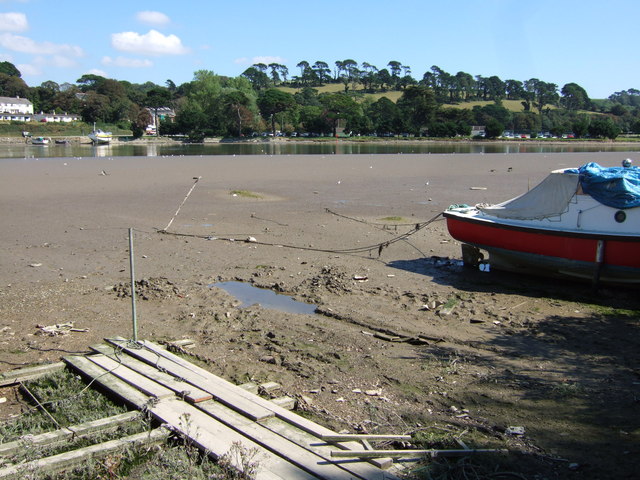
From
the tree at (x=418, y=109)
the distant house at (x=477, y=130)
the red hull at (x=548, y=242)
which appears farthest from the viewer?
the distant house at (x=477, y=130)

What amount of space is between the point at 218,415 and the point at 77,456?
4.48 ft

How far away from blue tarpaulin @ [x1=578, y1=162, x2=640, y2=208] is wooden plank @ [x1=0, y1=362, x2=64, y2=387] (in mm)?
10271

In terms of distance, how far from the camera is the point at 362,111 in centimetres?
14162

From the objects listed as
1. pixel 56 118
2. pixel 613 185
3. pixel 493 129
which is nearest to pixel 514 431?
pixel 613 185

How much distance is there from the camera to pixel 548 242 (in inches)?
481

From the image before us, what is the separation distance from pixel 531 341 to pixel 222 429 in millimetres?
5391

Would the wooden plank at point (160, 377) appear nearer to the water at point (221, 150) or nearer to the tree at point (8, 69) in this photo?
the water at point (221, 150)

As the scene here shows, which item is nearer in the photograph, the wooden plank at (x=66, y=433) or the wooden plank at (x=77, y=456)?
the wooden plank at (x=77, y=456)

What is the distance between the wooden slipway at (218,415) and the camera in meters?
5.12

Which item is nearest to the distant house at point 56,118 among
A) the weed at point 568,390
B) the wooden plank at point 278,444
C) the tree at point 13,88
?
the tree at point 13,88

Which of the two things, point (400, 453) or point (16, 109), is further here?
point (16, 109)

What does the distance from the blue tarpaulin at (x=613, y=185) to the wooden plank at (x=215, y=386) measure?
342 inches

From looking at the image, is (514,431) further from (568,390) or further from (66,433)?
(66,433)

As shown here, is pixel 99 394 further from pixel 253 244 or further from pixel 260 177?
pixel 260 177
